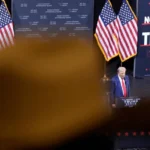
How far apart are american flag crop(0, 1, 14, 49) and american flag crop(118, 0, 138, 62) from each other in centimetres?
270

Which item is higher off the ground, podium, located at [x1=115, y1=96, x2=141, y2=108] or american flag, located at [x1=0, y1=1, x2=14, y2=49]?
american flag, located at [x1=0, y1=1, x2=14, y2=49]

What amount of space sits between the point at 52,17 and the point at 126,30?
73.3 inches

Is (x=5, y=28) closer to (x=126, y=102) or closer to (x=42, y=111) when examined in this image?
(x=126, y=102)

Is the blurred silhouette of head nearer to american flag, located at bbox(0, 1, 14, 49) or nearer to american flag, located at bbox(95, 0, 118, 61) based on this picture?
american flag, located at bbox(0, 1, 14, 49)

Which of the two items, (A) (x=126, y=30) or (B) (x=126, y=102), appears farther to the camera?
(A) (x=126, y=30)

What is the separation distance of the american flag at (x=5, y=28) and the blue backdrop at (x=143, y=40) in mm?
3220

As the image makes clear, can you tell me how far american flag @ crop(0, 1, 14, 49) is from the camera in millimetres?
10898

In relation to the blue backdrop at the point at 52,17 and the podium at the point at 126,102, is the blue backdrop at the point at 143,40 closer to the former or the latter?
the blue backdrop at the point at 52,17

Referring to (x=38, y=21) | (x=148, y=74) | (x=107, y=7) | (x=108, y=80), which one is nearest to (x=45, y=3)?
(x=38, y=21)

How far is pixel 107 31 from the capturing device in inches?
450

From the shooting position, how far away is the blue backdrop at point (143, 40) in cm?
1156

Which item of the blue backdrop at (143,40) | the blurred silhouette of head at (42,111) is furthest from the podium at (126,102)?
the blue backdrop at (143,40)

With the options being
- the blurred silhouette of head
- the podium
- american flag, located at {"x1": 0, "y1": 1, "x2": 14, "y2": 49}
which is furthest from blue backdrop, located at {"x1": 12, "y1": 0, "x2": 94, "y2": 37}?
the podium

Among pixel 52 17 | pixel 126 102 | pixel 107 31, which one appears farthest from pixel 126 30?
pixel 126 102
